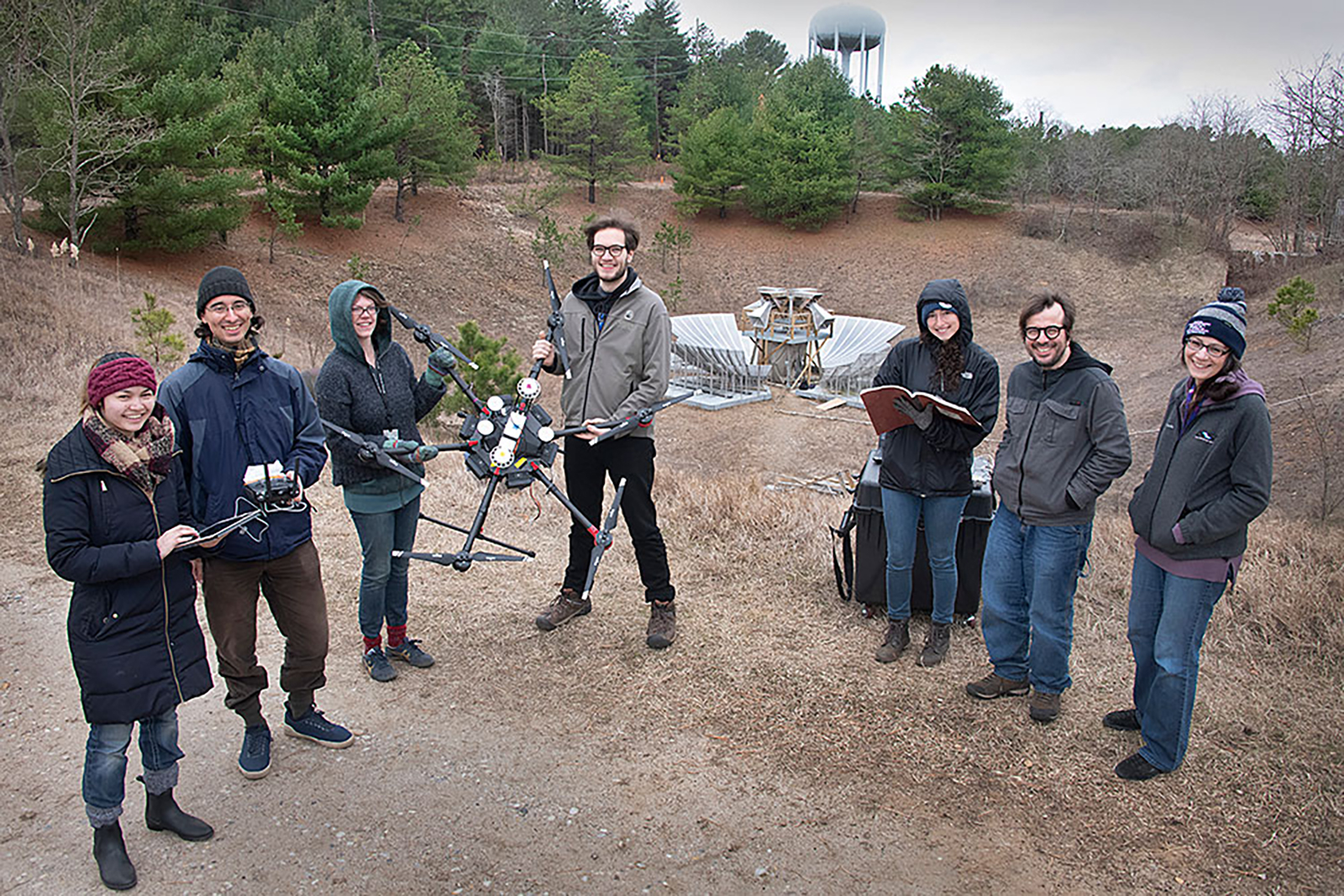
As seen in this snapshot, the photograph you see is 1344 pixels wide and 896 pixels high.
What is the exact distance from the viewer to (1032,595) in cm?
395

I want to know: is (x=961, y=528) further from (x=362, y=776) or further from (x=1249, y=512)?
(x=362, y=776)

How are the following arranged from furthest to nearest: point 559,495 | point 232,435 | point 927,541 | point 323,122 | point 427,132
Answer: point 427,132, point 323,122, point 927,541, point 559,495, point 232,435

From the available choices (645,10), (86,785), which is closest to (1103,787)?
(86,785)

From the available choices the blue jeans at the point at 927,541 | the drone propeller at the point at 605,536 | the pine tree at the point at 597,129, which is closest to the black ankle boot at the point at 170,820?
the drone propeller at the point at 605,536

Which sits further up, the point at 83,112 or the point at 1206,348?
the point at 83,112

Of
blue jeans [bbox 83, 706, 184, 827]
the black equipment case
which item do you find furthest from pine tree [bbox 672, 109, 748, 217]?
blue jeans [bbox 83, 706, 184, 827]

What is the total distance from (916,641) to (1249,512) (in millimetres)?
1818

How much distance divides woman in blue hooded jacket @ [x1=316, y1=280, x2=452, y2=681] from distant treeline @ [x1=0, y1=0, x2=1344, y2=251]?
59.0 ft

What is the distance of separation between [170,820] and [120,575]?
97 centimetres

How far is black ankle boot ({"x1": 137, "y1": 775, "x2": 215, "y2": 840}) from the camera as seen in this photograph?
10.4 feet

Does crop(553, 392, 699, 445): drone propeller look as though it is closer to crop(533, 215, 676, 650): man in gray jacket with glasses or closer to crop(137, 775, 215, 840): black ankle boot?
crop(533, 215, 676, 650): man in gray jacket with glasses

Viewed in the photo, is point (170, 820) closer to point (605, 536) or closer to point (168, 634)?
point (168, 634)

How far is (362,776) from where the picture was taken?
3588 millimetres

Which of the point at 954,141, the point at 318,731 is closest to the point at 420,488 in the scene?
the point at 318,731
